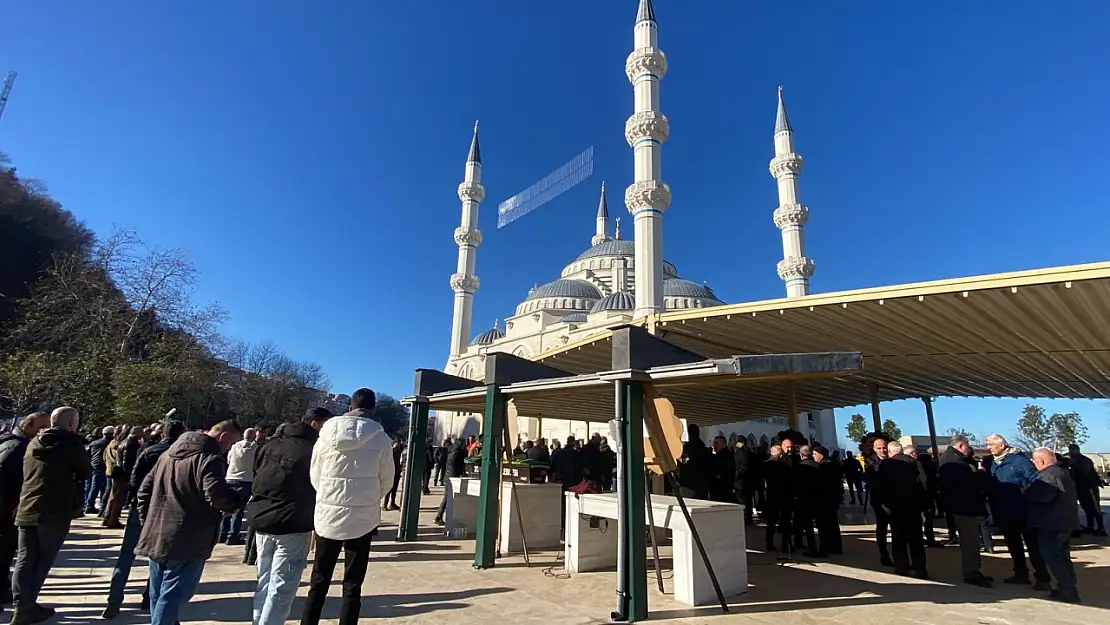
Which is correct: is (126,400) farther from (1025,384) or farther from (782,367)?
(1025,384)

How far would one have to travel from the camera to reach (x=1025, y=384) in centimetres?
1180

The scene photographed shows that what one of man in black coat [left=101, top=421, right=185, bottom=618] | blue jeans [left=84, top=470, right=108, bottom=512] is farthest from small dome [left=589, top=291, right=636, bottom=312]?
man in black coat [left=101, top=421, right=185, bottom=618]

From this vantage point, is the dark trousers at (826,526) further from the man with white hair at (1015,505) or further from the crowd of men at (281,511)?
the crowd of men at (281,511)

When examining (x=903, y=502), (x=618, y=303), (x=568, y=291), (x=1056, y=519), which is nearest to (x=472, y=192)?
(x=568, y=291)

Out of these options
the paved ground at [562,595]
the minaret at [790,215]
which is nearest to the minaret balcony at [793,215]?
the minaret at [790,215]

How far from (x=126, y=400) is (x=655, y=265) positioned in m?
15.9

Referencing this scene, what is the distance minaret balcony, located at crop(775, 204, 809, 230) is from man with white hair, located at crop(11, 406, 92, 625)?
1058 inches

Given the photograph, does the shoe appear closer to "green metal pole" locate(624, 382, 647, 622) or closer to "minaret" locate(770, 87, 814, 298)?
"green metal pole" locate(624, 382, 647, 622)

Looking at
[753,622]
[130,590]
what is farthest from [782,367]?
[130,590]

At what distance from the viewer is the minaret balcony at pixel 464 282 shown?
3541 centimetres

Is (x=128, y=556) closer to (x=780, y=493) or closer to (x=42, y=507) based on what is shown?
(x=42, y=507)

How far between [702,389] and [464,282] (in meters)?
25.7

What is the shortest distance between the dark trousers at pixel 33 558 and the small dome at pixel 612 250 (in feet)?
143

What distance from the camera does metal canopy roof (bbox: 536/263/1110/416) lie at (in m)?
5.95
